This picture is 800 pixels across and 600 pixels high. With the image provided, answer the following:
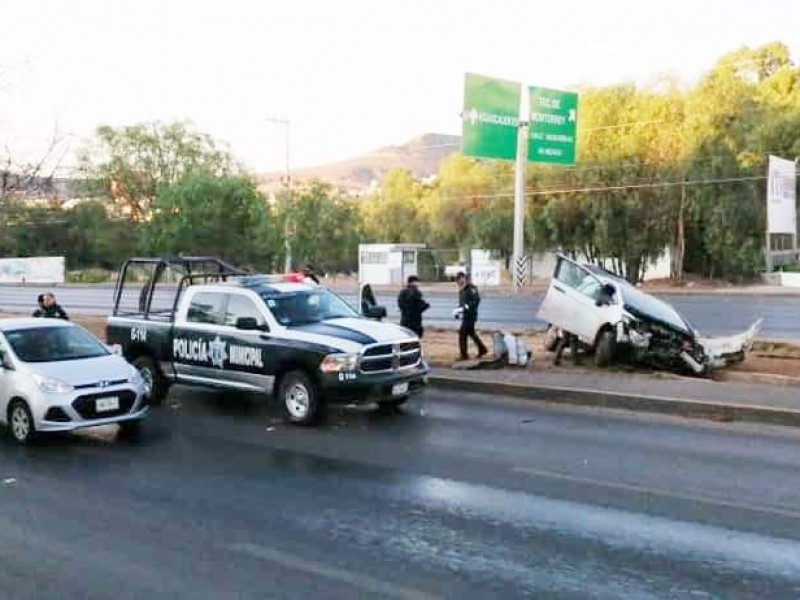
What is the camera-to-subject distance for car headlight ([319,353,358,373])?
1143 cm

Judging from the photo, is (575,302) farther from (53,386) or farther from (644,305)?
(53,386)

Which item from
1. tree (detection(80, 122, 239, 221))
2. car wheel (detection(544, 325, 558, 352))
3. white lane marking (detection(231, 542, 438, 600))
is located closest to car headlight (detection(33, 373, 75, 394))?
white lane marking (detection(231, 542, 438, 600))

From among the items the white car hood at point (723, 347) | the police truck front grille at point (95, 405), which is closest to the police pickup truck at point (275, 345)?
the police truck front grille at point (95, 405)

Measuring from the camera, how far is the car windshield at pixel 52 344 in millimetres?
11125

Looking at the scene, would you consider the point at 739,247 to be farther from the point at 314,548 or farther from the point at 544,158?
the point at 314,548

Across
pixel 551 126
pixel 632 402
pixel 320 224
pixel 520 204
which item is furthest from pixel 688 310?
pixel 320 224

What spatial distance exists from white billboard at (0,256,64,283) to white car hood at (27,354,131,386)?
244 ft

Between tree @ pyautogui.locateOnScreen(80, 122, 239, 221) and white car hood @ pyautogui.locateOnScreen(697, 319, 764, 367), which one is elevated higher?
tree @ pyautogui.locateOnScreen(80, 122, 239, 221)

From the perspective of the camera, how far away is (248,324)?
1227cm

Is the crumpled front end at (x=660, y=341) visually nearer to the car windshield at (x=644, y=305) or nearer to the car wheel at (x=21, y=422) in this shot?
the car windshield at (x=644, y=305)

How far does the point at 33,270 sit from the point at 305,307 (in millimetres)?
77884

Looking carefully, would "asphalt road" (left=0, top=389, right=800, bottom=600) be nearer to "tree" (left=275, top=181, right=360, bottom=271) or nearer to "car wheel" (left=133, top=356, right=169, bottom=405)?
"car wheel" (left=133, top=356, right=169, bottom=405)

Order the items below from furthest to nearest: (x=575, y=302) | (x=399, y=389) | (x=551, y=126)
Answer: (x=551, y=126) → (x=575, y=302) → (x=399, y=389)

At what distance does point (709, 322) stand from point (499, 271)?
121 ft
